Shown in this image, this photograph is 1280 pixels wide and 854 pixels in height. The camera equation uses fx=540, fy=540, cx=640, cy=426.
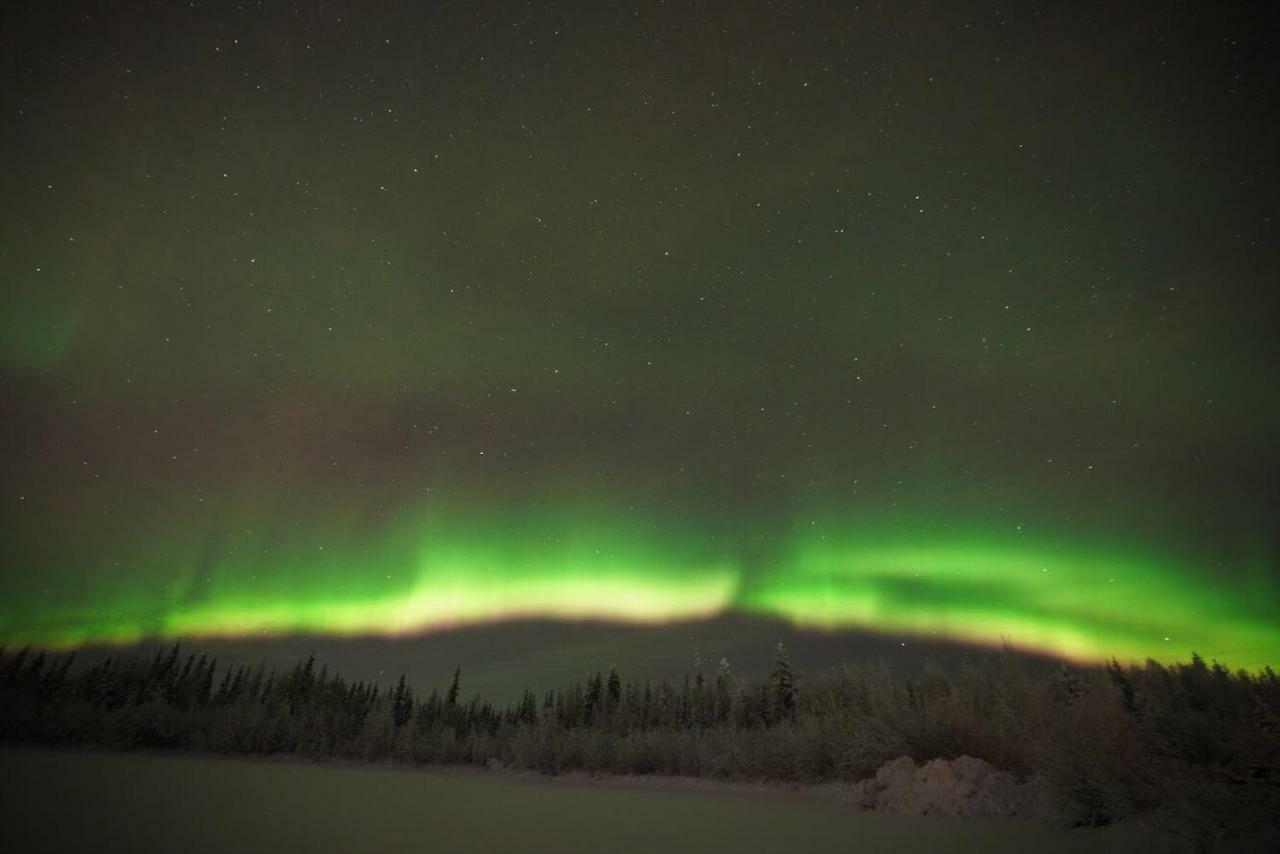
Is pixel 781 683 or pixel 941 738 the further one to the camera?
pixel 781 683

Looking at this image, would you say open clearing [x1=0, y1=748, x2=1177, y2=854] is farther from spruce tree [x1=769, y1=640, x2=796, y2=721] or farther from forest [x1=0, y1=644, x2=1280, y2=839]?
spruce tree [x1=769, y1=640, x2=796, y2=721]

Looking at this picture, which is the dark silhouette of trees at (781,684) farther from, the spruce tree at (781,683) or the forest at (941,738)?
the forest at (941,738)

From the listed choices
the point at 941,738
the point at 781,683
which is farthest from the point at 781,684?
the point at 941,738

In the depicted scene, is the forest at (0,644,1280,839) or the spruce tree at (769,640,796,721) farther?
the spruce tree at (769,640,796,721)

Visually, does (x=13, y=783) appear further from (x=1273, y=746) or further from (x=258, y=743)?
(x=258, y=743)

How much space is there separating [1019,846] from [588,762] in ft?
48.5

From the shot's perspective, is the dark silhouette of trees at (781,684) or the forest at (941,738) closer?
the forest at (941,738)

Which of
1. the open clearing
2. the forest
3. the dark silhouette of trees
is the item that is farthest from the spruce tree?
the open clearing

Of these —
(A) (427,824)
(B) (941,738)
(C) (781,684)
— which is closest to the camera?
(A) (427,824)

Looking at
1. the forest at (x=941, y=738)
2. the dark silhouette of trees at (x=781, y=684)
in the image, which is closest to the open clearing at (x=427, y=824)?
the forest at (x=941, y=738)

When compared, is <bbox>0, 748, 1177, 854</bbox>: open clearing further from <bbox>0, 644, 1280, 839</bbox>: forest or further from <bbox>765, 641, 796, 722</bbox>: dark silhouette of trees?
<bbox>765, 641, 796, 722</bbox>: dark silhouette of trees

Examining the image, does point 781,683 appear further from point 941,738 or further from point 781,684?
point 941,738

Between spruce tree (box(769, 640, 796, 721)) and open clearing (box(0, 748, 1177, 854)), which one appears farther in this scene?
spruce tree (box(769, 640, 796, 721))

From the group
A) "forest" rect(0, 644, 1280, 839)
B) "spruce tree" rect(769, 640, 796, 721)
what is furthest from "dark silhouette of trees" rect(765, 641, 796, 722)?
"forest" rect(0, 644, 1280, 839)
